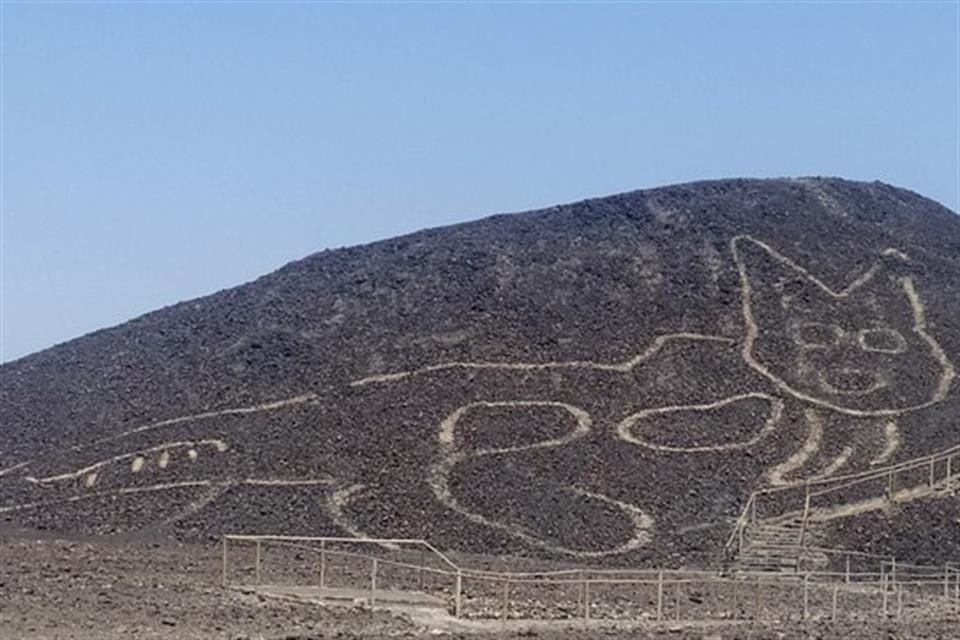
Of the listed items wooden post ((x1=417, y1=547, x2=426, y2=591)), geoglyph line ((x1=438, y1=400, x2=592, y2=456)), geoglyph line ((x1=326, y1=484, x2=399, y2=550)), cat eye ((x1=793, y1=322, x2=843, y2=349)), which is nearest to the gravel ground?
wooden post ((x1=417, y1=547, x2=426, y2=591))

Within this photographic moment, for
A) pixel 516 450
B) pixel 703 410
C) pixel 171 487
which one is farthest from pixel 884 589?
pixel 171 487

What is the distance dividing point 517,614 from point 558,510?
43.1 ft

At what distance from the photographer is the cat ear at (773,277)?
60.1m

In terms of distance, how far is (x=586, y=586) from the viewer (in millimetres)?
34469

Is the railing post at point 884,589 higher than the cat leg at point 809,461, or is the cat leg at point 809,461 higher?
the cat leg at point 809,461

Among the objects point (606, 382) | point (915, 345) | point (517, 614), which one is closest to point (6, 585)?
point (517, 614)

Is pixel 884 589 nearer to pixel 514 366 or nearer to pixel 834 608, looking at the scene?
pixel 834 608

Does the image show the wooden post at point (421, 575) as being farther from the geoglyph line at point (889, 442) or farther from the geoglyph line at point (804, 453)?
the geoglyph line at point (889, 442)

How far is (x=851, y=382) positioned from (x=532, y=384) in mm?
9372

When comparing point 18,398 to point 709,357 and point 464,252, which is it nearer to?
point 464,252

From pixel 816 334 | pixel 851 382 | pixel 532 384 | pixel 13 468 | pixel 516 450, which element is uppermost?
pixel 816 334

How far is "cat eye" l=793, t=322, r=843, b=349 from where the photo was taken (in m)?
57.7

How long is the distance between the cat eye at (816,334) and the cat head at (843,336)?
0.10 ft

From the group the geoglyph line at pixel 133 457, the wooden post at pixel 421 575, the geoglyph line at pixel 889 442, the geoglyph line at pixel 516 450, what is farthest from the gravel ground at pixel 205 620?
the geoglyph line at pixel 889 442
